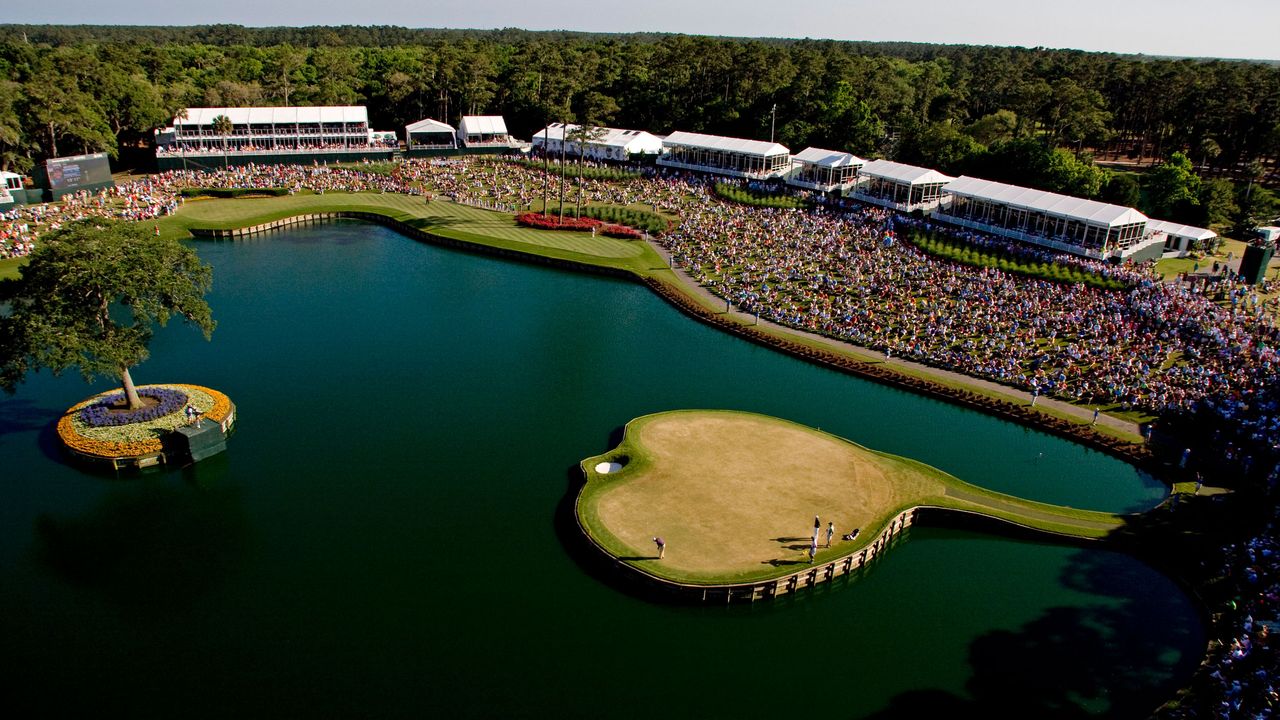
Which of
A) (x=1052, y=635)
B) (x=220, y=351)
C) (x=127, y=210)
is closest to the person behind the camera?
(x=1052, y=635)

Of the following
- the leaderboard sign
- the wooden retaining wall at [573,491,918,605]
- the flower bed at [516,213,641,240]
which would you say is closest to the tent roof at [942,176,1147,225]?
the flower bed at [516,213,641,240]

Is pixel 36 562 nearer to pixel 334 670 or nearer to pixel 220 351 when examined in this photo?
pixel 334 670

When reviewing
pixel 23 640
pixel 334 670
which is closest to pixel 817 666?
pixel 334 670

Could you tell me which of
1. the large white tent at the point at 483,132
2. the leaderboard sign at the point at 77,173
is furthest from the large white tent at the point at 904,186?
the leaderboard sign at the point at 77,173

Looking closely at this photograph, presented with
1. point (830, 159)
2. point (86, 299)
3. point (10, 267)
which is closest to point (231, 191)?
point (10, 267)

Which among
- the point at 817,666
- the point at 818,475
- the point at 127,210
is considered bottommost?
the point at 817,666

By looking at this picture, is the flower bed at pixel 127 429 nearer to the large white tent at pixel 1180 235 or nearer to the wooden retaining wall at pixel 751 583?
the wooden retaining wall at pixel 751 583

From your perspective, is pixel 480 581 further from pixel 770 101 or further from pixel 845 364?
pixel 770 101

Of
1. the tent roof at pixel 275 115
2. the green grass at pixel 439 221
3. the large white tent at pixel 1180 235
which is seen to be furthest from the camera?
the tent roof at pixel 275 115
